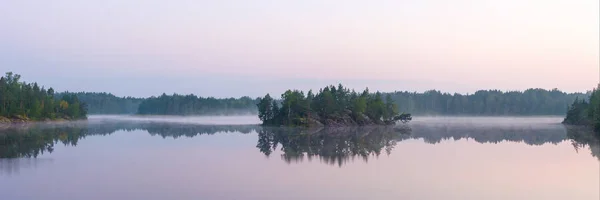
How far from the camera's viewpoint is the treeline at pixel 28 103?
11338cm

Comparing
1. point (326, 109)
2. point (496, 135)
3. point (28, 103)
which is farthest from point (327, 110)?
point (28, 103)

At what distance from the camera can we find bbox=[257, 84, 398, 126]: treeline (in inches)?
3994

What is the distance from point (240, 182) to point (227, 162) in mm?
9634

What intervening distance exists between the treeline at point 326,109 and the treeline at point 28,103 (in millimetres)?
51921

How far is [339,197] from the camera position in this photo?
73.6 ft

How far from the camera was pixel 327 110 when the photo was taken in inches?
4077

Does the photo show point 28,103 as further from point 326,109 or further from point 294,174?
point 294,174

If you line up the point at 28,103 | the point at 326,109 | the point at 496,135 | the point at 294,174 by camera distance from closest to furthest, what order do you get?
the point at 294,174 < the point at 496,135 < the point at 326,109 < the point at 28,103

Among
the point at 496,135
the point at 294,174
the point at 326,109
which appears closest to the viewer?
the point at 294,174

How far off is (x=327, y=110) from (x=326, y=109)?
0.33m

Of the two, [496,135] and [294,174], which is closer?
[294,174]

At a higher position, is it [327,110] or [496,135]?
[327,110]

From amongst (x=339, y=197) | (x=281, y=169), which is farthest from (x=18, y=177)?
(x=339, y=197)

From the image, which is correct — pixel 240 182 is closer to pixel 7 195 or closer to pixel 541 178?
pixel 7 195
